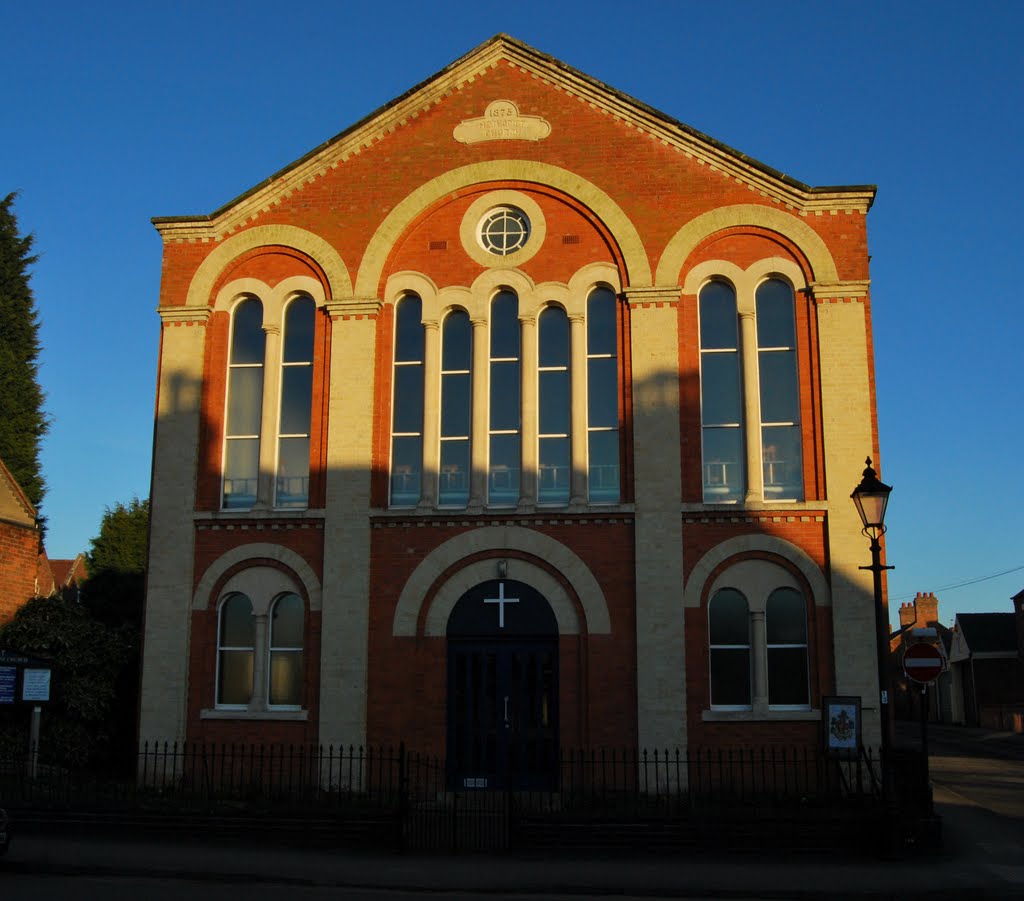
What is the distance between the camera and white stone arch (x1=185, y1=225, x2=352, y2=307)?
2109 cm

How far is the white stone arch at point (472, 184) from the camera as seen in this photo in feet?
67.2

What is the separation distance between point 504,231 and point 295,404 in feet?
17.2

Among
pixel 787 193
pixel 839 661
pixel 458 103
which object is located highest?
pixel 458 103

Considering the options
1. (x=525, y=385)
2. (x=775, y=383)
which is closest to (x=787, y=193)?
(x=775, y=383)

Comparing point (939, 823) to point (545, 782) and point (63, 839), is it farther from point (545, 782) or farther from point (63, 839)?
point (63, 839)

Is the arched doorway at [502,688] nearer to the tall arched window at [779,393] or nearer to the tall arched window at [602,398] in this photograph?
the tall arched window at [602,398]

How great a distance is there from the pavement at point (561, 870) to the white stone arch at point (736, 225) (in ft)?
33.2

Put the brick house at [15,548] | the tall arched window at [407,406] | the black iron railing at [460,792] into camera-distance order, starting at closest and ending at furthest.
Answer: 1. the black iron railing at [460,792]
2. the tall arched window at [407,406]
3. the brick house at [15,548]

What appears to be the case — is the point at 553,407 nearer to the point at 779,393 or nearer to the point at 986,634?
the point at 779,393

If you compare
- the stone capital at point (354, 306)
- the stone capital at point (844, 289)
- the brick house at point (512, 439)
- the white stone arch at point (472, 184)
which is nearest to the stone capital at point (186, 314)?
the brick house at point (512, 439)

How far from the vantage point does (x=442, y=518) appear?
19641 millimetres

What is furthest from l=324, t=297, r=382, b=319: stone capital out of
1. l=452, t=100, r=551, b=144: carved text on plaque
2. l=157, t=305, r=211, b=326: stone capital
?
l=452, t=100, r=551, b=144: carved text on plaque

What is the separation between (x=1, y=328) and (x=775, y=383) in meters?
30.5

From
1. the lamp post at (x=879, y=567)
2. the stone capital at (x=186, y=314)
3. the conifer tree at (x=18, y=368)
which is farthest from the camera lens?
the conifer tree at (x=18, y=368)
